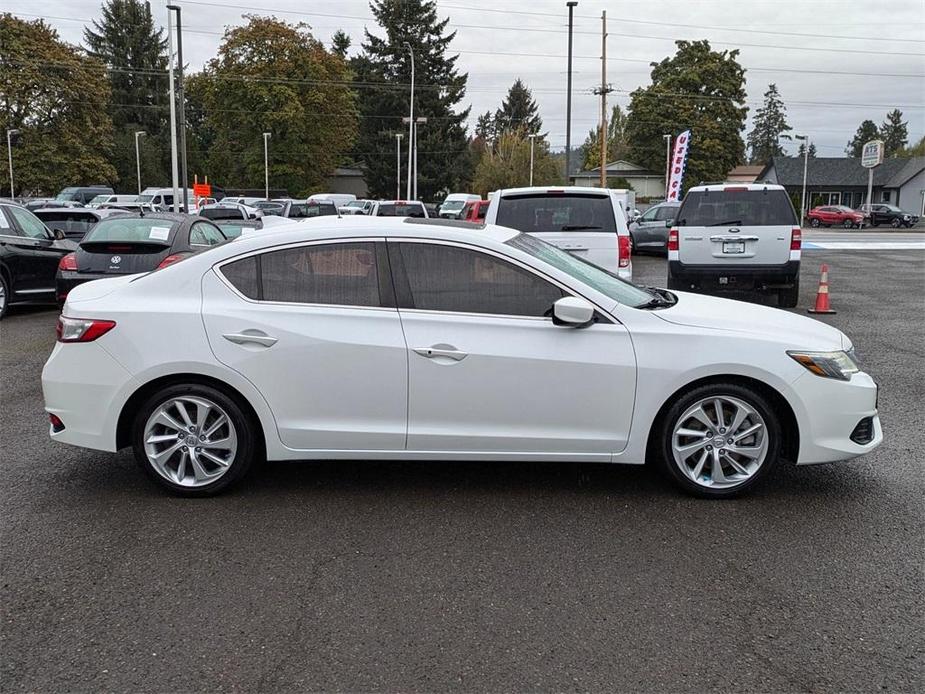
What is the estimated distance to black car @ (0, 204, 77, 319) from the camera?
12.2 m

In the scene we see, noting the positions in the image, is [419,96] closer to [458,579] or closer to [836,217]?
[836,217]

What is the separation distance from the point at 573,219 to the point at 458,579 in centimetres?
694

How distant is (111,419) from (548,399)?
2.46 metres

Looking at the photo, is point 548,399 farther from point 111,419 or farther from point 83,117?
point 83,117

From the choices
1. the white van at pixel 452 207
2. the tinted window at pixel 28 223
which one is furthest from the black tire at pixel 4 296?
the white van at pixel 452 207

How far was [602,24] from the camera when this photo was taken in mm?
43531

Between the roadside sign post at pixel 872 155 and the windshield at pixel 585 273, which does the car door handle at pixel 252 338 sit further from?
the roadside sign post at pixel 872 155

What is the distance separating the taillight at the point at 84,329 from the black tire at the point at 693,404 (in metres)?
3.14

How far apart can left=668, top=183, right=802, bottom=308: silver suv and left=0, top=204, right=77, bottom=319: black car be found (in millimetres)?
8968

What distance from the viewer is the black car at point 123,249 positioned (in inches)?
434

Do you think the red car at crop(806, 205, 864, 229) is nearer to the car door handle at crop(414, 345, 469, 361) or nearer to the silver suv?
the silver suv

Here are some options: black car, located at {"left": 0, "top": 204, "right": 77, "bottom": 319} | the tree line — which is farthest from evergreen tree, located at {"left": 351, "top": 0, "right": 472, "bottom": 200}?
black car, located at {"left": 0, "top": 204, "right": 77, "bottom": 319}

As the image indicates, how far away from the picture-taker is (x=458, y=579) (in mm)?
4008

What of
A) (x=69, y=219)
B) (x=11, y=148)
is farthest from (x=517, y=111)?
(x=69, y=219)
